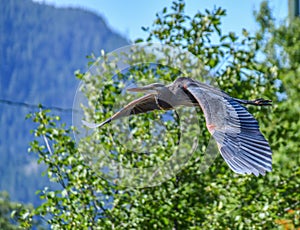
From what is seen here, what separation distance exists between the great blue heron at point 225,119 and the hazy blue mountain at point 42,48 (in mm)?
3892

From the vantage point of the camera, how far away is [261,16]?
6.50 metres

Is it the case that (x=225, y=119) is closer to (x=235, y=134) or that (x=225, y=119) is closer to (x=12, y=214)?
(x=235, y=134)

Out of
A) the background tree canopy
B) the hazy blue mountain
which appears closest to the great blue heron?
the background tree canopy

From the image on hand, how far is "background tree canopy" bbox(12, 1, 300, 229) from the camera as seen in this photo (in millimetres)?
2547

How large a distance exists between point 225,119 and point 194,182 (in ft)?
4.61

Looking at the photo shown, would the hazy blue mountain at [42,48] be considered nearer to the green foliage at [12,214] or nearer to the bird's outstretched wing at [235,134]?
the green foliage at [12,214]

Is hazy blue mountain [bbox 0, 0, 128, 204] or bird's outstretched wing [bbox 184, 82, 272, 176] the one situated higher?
hazy blue mountain [bbox 0, 0, 128, 204]

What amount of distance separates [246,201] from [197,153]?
246 mm

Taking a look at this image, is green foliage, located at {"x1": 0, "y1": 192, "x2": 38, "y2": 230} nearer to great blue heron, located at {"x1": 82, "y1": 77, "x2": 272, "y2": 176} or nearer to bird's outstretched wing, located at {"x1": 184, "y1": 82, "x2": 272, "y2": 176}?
great blue heron, located at {"x1": 82, "y1": 77, "x2": 272, "y2": 176}

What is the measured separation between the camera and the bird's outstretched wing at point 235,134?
45.3 inches

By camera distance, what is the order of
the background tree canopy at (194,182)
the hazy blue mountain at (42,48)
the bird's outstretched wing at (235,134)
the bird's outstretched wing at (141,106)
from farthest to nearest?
the hazy blue mountain at (42,48), the background tree canopy at (194,182), the bird's outstretched wing at (141,106), the bird's outstretched wing at (235,134)

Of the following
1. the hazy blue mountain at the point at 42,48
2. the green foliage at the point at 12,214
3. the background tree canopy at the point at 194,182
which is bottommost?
the green foliage at the point at 12,214

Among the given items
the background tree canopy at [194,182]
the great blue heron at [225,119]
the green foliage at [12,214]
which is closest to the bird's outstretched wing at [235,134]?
the great blue heron at [225,119]

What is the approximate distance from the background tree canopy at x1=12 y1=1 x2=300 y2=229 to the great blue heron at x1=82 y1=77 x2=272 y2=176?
3.14 ft
